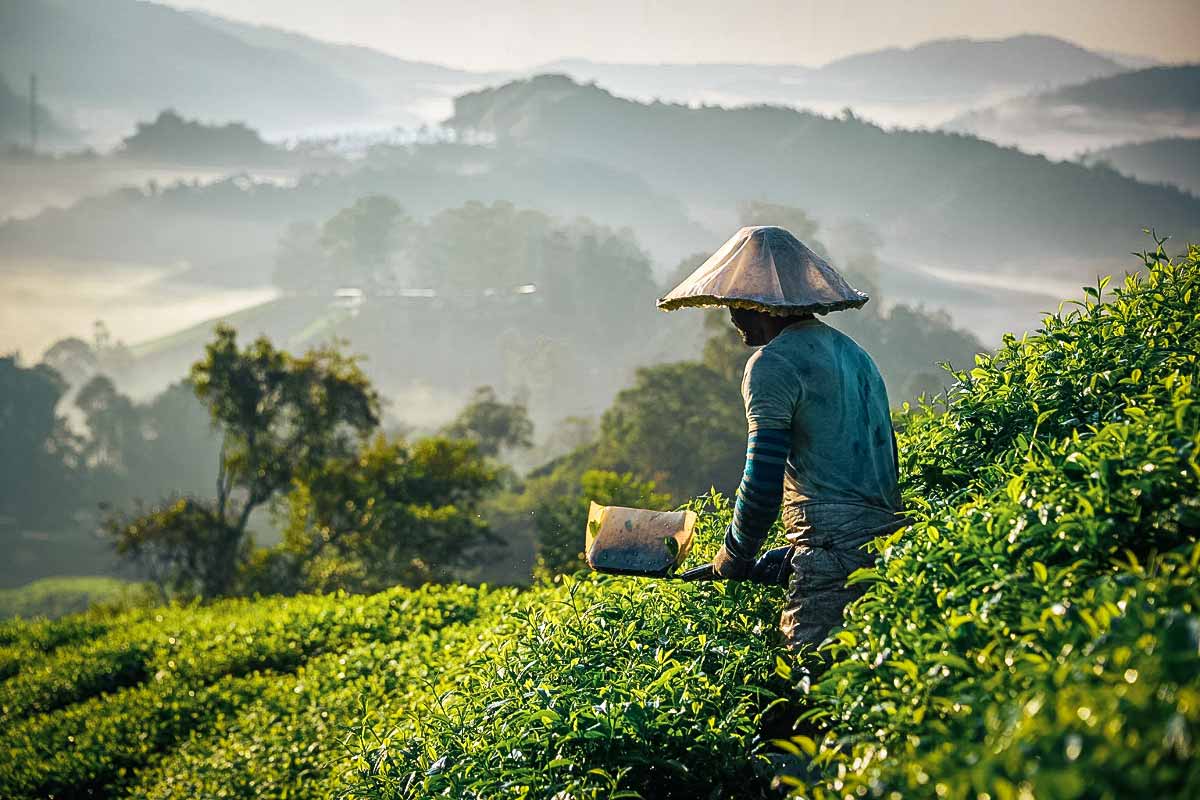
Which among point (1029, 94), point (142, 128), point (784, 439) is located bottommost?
point (784, 439)

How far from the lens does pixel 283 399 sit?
27344 millimetres

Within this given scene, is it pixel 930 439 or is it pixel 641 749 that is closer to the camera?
pixel 641 749

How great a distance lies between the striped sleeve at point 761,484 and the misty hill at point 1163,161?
15515cm

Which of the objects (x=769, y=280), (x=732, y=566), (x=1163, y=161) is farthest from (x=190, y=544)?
(x=1163, y=161)

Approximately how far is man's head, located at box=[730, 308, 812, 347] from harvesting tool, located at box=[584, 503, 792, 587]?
2.85 feet

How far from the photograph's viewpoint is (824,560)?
4152 millimetres

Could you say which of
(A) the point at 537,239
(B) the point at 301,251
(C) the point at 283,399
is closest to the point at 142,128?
(B) the point at 301,251

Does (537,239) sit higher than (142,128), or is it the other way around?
(142,128)

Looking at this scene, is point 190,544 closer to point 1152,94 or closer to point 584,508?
point 584,508

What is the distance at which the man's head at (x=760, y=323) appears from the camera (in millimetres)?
4367

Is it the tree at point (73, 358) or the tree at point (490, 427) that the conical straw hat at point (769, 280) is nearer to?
the tree at point (490, 427)

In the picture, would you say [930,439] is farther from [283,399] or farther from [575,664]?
[283,399]

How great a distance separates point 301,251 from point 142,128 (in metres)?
61.9

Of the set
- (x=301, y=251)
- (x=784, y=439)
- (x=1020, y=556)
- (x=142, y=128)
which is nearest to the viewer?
(x=1020, y=556)
